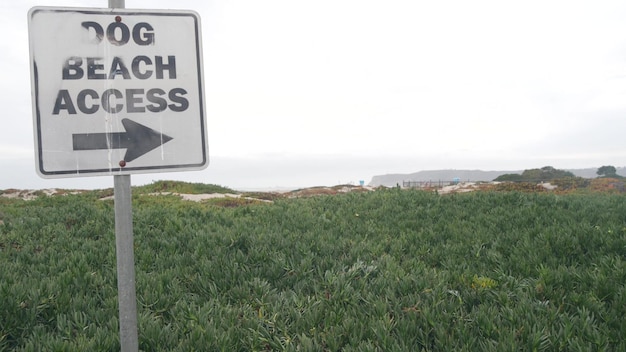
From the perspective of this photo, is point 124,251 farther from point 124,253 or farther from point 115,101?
point 115,101

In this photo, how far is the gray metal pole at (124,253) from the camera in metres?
2.76

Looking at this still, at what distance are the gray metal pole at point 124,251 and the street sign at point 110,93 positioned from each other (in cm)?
10

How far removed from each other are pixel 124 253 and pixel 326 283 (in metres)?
3.18

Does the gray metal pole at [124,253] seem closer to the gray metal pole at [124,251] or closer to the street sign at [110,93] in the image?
the gray metal pole at [124,251]

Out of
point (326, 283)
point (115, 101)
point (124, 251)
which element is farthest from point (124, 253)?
point (326, 283)

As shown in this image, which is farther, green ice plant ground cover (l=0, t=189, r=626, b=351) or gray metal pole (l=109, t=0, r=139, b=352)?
green ice plant ground cover (l=0, t=189, r=626, b=351)

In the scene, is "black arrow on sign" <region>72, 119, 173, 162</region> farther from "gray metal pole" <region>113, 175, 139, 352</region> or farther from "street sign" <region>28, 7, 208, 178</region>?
"gray metal pole" <region>113, 175, 139, 352</region>

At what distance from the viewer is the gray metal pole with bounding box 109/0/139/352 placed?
2760 millimetres

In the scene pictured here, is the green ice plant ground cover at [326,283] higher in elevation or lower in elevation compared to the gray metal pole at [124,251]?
lower

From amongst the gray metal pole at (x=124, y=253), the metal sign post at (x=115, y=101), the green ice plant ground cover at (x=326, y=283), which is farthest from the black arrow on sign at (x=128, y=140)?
the green ice plant ground cover at (x=326, y=283)

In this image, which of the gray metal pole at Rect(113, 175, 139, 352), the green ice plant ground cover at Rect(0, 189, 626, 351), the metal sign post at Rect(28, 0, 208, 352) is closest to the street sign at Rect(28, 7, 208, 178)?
the metal sign post at Rect(28, 0, 208, 352)

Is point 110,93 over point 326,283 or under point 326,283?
over

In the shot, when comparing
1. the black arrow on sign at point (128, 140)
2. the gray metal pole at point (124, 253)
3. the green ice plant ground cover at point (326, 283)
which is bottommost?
the green ice plant ground cover at point (326, 283)

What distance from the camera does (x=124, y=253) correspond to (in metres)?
2.77
